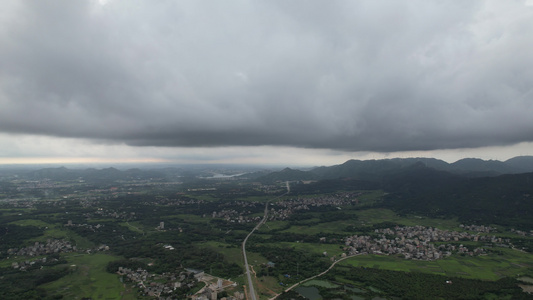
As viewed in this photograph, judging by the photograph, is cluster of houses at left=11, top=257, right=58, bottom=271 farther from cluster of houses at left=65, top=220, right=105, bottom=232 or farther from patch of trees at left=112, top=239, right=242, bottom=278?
cluster of houses at left=65, top=220, right=105, bottom=232

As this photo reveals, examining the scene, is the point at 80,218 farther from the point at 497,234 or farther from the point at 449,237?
the point at 497,234

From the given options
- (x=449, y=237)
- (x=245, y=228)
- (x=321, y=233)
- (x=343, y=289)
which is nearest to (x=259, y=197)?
(x=245, y=228)

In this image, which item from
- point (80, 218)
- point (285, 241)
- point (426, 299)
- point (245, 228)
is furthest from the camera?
point (80, 218)

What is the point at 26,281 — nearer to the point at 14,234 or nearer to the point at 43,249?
the point at 43,249

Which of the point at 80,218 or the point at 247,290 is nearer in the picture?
the point at 247,290

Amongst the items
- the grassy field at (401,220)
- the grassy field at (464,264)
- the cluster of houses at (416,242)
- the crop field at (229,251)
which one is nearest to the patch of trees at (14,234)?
the crop field at (229,251)

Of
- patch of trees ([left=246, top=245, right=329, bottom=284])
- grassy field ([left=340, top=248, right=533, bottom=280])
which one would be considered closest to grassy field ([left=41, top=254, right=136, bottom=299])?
patch of trees ([left=246, top=245, right=329, bottom=284])

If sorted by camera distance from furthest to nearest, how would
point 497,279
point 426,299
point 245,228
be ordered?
1. point 245,228
2. point 497,279
3. point 426,299
